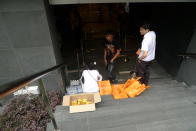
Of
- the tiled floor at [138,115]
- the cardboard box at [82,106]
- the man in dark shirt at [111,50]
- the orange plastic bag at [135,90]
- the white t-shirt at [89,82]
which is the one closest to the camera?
the tiled floor at [138,115]

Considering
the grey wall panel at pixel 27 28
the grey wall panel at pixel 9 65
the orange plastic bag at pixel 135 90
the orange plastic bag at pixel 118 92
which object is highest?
the grey wall panel at pixel 27 28

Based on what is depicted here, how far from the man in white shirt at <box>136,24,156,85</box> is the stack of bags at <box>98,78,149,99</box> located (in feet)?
1.17

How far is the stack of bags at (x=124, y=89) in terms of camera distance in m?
3.40

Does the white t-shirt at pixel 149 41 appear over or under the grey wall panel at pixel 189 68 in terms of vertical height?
over

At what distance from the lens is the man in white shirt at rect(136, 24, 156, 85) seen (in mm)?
3271

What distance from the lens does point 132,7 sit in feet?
27.5

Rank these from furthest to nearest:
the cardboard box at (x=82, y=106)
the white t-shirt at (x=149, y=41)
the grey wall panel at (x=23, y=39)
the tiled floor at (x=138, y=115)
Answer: the white t-shirt at (x=149, y=41) → the grey wall panel at (x=23, y=39) → the cardboard box at (x=82, y=106) → the tiled floor at (x=138, y=115)

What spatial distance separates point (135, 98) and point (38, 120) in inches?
75.2

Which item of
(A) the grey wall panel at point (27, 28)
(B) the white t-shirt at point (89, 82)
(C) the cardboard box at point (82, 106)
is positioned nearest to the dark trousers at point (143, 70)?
(B) the white t-shirt at point (89, 82)

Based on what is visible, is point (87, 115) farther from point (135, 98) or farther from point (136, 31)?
point (136, 31)


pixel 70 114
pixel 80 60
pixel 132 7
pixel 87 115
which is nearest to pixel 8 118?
pixel 70 114

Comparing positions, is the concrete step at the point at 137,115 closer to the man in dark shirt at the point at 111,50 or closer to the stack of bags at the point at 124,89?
the stack of bags at the point at 124,89

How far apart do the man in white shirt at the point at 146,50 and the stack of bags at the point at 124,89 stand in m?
0.36

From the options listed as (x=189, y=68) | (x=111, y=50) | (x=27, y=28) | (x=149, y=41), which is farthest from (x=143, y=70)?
(x=27, y=28)
